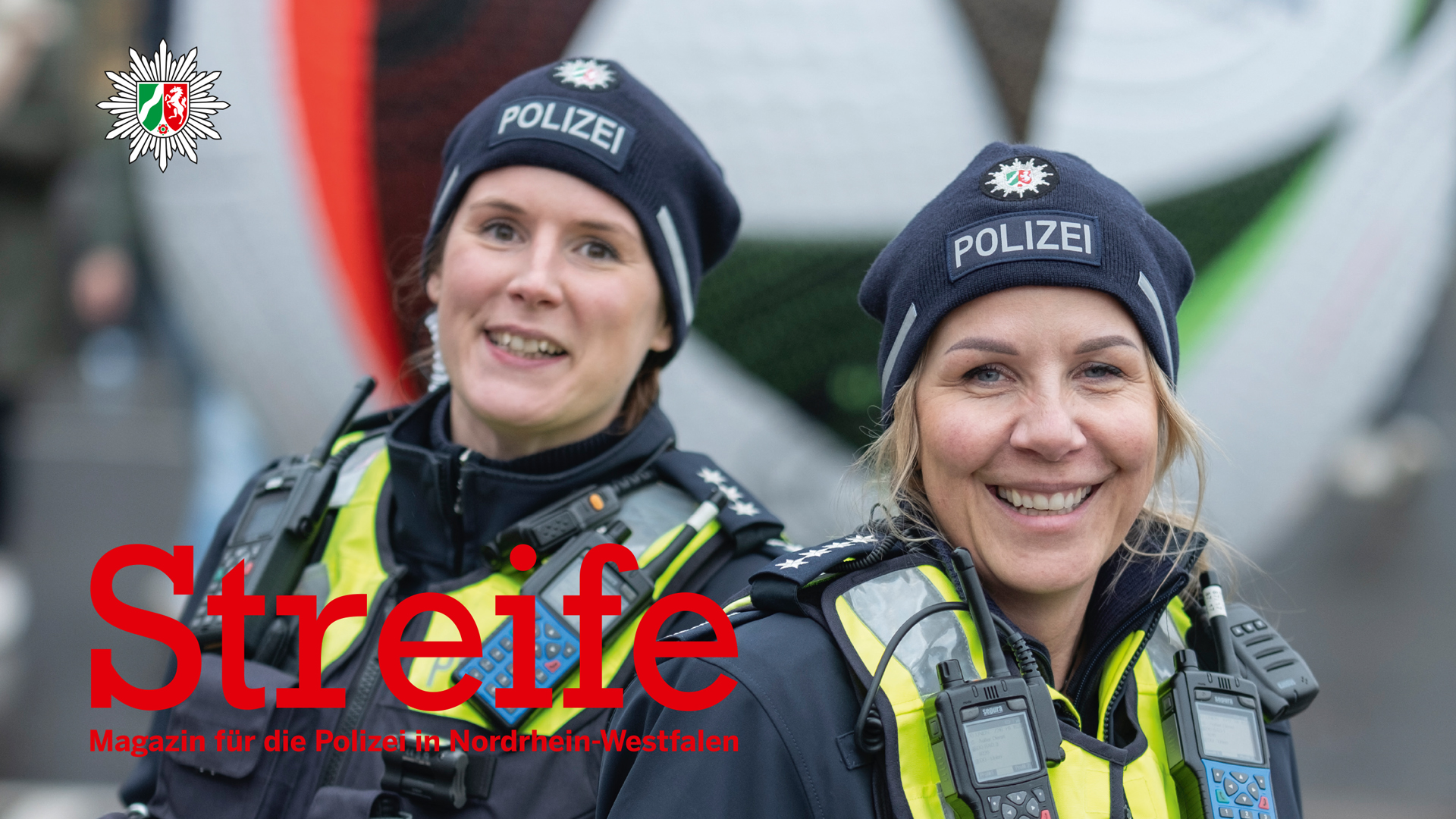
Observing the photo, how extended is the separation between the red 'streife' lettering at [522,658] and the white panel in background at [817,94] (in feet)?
3.86

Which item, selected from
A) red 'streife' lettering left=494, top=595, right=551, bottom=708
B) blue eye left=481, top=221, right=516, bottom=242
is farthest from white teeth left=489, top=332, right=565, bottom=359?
red 'streife' lettering left=494, top=595, right=551, bottom=708

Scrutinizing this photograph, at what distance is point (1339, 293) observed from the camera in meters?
3.02

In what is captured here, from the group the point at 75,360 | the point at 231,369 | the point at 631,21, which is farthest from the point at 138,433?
the point at 631,21

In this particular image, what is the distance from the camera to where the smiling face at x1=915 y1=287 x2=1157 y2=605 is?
1475mm

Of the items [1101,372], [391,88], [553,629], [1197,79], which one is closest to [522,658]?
[553,629]

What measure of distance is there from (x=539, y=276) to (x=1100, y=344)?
81 centimetres

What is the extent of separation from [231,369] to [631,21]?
1292 mm

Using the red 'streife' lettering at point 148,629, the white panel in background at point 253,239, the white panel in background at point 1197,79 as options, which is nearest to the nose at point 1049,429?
the red 'streife' lettering at point 148,629

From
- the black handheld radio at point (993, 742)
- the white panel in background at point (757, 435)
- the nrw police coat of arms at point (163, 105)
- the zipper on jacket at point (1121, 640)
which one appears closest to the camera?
the black handheld radio at point (993, 742)

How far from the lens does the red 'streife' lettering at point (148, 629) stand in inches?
76.9

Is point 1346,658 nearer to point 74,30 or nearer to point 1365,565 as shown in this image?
point 1365,565

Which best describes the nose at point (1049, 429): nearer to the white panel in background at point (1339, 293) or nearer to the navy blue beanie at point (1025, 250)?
the navy blue beanie at point (1025, 250)

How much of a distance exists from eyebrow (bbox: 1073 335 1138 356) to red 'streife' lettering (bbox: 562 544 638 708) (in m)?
0.71

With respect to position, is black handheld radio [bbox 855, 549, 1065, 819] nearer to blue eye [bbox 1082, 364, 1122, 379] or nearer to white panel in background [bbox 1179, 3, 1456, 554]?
blue eye [bbox 1082, 364, 1122, 379]
